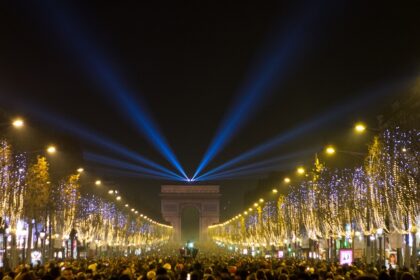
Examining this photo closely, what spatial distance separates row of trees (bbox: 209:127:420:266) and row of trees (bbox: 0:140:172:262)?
23.0 metres

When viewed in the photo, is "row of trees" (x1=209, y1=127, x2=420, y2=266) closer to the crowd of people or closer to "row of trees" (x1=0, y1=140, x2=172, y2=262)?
the crowd of people

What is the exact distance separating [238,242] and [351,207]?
134 meters

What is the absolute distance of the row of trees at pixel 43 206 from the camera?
56.3 m

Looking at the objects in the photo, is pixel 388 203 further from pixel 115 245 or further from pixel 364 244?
pixel 115 245

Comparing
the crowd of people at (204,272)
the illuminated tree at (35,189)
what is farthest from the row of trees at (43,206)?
the crowd of people at (204,272)

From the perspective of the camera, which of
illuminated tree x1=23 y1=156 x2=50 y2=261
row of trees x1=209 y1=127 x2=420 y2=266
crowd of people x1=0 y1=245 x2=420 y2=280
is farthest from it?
illuminated tree x1=23 y1=156 x2=50 y2=261

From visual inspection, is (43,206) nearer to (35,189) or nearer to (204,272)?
(35,189)

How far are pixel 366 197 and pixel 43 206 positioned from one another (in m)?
24.7

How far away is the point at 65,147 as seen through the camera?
106938mm

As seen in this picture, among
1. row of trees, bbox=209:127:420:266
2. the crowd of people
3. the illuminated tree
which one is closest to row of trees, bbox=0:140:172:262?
the illuminated tree

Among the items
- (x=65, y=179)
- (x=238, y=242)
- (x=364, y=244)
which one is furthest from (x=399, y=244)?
(x=238, y=242)

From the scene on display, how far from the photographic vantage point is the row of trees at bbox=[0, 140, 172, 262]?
56312 millimetres

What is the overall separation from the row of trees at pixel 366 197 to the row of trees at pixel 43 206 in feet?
75.3

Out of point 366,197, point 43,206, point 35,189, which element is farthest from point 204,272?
point 43,206
